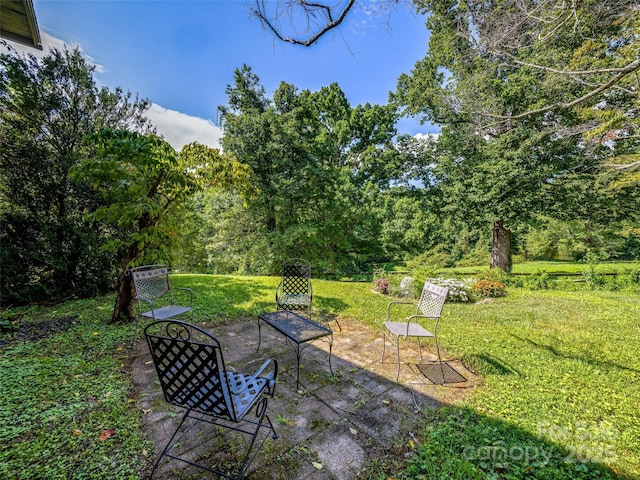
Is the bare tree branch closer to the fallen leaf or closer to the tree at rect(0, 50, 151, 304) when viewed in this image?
the fallen leaf

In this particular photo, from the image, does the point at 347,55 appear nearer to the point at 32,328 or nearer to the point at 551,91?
the point at 32,328

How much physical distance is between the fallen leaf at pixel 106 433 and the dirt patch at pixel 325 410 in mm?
206

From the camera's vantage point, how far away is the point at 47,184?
17.4ft

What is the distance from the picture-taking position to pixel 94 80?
6.09 m

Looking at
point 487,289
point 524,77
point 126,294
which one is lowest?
point 487,289

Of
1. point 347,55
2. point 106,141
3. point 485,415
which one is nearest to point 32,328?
point 106,141

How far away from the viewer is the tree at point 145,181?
12.0 feet

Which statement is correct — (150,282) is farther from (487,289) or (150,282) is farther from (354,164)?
(354,164)

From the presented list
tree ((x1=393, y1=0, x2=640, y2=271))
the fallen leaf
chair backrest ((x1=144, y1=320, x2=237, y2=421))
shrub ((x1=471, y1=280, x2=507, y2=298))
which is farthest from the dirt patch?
shrub ((x1=471, y1=280, x2=507, y2=298))

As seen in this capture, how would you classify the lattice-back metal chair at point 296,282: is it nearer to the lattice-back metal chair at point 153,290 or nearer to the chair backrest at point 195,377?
the lattice-back metal chair at point 153,290

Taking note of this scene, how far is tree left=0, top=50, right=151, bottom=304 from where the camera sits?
16.4 feet

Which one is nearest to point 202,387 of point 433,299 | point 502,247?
point 433,299

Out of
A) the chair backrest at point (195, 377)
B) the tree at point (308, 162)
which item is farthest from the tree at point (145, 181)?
the tree at point (308, 162)

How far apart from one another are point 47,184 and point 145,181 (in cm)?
309
